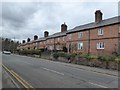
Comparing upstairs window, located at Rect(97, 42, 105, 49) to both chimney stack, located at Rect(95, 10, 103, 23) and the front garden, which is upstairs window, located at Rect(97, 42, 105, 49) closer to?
chimney stack, located at Rect(95, 10, 103, 23)

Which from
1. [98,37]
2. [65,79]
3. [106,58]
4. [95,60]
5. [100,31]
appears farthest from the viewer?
[98,37]

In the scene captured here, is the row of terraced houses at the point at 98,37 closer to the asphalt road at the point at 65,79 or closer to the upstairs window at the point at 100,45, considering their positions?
the upstairs window at the point at 100,45

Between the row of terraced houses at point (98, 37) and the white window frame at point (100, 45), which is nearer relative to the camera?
the row of terraced houses at point (98, 37)

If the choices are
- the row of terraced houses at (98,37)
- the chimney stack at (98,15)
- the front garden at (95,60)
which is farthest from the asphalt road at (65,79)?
the chimney stack at (98,15)

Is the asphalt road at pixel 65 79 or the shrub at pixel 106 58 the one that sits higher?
the shrub at pixel 106 58

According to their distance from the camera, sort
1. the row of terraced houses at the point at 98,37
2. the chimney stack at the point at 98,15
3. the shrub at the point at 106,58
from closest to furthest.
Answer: the shrub at the point at 106,58 → the row of terraced houses at the point at 98,37 → the chimney stack at the point at 98,15

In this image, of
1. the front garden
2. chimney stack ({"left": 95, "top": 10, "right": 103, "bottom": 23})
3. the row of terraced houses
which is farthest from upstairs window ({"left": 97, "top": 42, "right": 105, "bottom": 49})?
the front garden

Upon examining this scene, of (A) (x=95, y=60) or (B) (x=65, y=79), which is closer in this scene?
(B) (x=65, y=79)

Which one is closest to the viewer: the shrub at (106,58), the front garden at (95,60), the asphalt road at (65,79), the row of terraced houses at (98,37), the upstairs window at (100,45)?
the asphalt road at (65,79)

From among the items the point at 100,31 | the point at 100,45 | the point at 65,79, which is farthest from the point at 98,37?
the point at 65,79

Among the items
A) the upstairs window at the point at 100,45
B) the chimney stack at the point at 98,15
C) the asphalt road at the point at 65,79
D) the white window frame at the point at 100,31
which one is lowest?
the asphalt road at the point at 65,79

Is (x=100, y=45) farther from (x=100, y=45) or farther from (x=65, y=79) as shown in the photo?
(x=65, y=79)

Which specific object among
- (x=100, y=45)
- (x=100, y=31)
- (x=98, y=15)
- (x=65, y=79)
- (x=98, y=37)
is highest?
(x=98, y=15)

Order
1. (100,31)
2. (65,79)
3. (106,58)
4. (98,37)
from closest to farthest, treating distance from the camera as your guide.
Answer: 1. (65,79)
2. (106,58)
3. (100,31)
4. (98,37)
